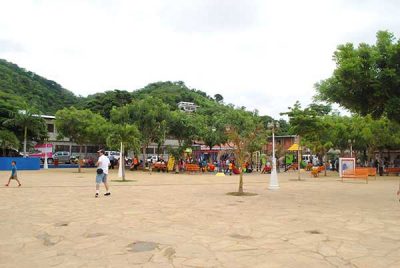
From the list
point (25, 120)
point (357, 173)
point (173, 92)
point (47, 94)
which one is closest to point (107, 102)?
point (47, 94)

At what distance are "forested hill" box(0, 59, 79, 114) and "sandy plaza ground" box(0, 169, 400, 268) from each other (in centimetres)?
5186

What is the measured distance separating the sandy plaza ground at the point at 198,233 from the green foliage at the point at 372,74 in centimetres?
355

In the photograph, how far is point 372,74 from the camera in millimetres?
13352

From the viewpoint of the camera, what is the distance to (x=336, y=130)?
1361 inches

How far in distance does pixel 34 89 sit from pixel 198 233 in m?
66.7

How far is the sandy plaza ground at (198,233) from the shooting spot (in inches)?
242

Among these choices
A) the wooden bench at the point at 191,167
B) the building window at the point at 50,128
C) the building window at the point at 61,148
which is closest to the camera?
the wooden bench at the point at 191,167

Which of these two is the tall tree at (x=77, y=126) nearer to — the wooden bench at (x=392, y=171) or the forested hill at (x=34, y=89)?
the wooden bench at (x=392, y=171)

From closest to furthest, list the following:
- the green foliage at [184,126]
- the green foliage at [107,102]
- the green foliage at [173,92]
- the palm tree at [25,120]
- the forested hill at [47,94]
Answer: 1. the green foliage at [184,126]
2. the palm tree at [25,120]
3. the forested hill at [47,94]
4. the green foliage at [107,102]
5. the green foliage at [173,92]

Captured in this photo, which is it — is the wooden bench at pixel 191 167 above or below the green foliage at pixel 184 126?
below

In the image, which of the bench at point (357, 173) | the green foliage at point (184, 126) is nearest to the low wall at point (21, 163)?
the green foliage at point (184, 126)

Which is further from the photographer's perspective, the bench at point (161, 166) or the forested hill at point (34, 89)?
the forested hill at point (34, 89)

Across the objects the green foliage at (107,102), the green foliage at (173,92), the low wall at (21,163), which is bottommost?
the low wall at (21,163)

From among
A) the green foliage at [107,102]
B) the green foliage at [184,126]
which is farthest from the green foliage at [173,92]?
the green foliage at [184,126]
